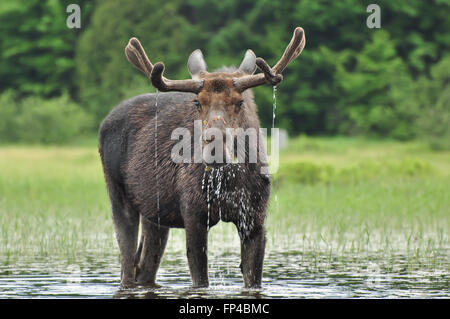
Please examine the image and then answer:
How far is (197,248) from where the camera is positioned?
977 cm

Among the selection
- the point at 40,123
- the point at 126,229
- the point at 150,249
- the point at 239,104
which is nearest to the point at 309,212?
the point at 150,249

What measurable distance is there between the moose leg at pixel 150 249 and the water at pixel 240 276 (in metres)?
0.21

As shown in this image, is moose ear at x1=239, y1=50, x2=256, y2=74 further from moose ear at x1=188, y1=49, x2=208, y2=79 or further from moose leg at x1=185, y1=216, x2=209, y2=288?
moose leg at x1=185, y1=216, x2=209, y2=288

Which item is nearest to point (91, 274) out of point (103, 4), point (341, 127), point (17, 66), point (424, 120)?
point (424, 120)

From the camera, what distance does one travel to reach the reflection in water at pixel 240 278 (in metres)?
9.92

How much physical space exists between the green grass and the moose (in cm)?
213

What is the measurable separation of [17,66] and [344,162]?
2558 centimetres

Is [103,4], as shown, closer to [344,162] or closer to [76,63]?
[76,63]

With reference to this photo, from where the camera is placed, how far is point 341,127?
42062 mm

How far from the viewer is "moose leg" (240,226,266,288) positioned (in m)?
9.88

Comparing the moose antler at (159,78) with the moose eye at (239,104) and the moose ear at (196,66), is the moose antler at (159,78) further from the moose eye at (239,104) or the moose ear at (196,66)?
the moose eye at (239,104)

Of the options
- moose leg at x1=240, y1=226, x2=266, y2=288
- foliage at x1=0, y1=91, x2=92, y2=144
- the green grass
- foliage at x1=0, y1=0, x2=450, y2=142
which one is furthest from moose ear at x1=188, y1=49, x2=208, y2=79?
foliage at x1=0, y1=0, x2=450, y2=142

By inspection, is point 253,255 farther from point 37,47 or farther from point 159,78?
point 37,47
